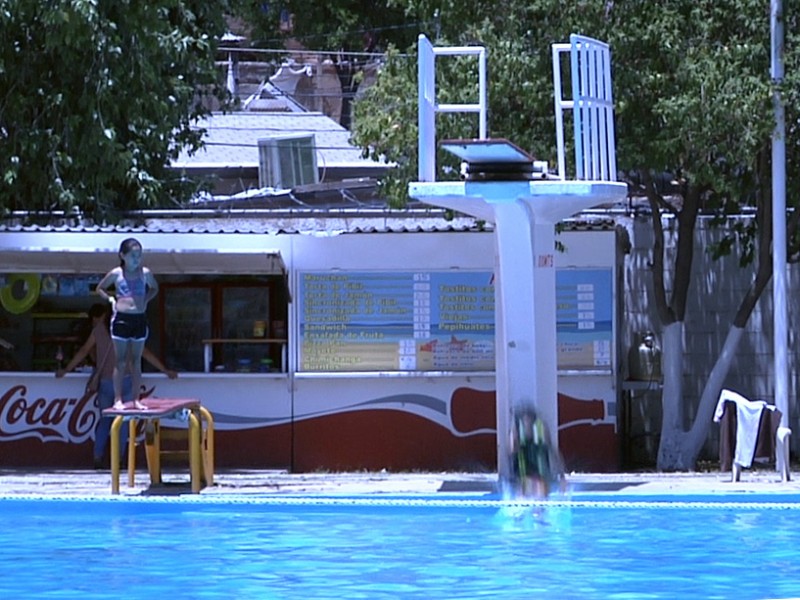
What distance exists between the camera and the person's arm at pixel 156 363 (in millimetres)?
18156

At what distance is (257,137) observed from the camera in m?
32.2

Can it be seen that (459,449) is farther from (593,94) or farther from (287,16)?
(287,16)

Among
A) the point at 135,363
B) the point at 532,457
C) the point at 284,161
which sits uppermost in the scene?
the point at 284,161

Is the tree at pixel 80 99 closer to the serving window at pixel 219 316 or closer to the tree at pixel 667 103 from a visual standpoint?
the serving window at pixel 219 316

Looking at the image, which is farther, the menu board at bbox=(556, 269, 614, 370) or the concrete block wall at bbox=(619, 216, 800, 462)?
the concrete block wall at bbox=(619, 216, 800, 462)

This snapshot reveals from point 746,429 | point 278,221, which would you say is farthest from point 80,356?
point 746,429

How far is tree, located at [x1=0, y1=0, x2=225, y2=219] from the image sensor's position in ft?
61.0

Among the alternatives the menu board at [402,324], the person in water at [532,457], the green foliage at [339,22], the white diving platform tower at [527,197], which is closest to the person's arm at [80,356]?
the menu board at [402,324]

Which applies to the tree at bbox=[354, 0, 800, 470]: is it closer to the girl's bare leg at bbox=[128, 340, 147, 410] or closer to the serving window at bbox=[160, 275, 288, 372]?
the serving window at bbox=[160, 275, 288, 372]

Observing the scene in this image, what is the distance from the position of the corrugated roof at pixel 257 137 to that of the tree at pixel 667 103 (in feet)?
39.2

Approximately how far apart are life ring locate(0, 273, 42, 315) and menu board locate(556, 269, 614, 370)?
6.35 meters

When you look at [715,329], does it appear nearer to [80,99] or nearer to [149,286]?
[149,286]

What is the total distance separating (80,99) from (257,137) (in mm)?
13174

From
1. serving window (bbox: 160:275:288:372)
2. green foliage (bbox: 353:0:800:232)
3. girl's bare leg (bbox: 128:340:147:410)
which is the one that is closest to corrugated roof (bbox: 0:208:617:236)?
serving window (bbox: 160:275:288:372)
